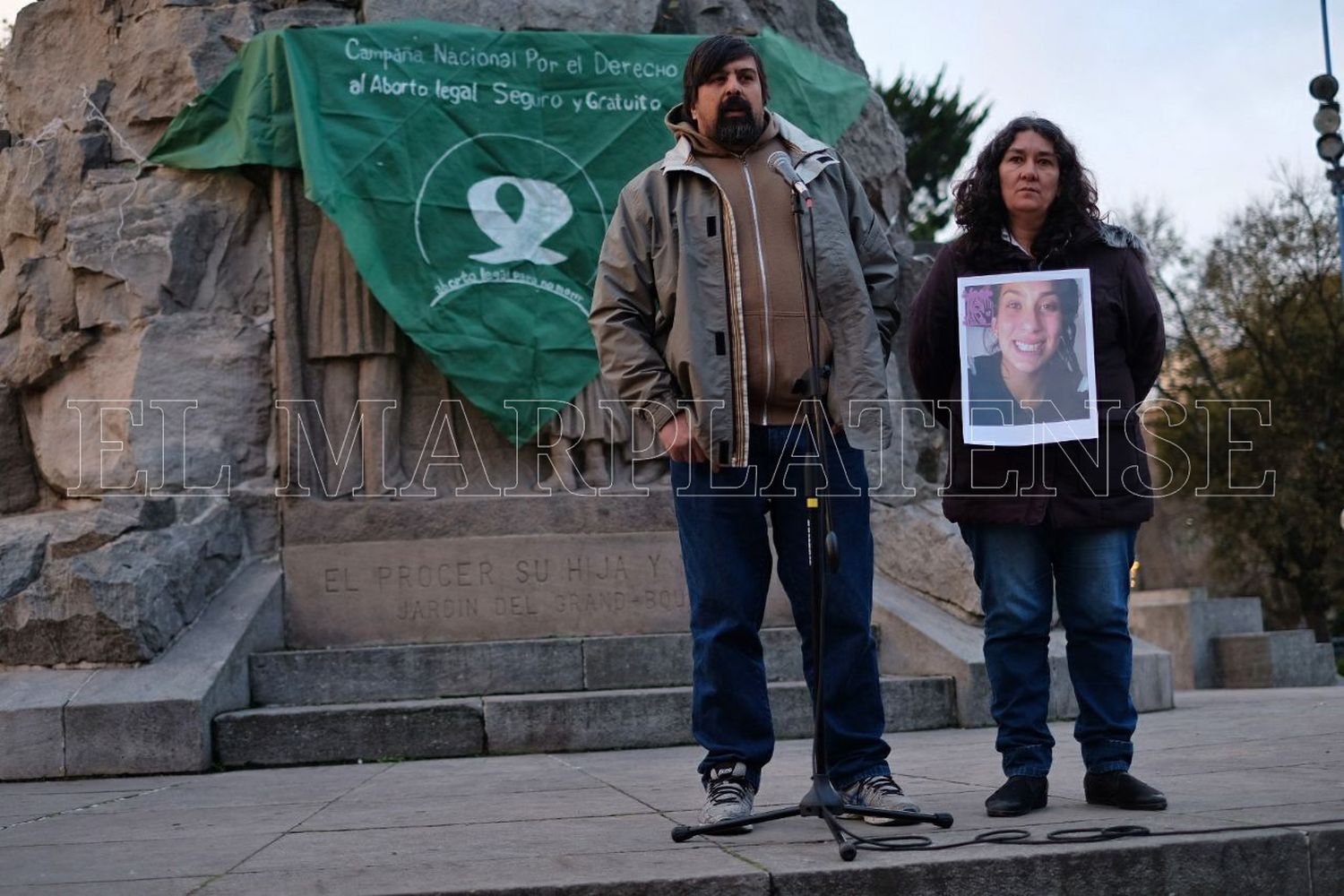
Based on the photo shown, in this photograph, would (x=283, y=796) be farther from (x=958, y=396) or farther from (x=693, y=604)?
(x=958, y=396)

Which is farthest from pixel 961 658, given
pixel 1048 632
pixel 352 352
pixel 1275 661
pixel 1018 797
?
pixel 1275 661

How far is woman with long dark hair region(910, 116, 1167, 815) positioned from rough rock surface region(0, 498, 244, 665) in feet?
14.5

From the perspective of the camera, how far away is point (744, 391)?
4.09 meters

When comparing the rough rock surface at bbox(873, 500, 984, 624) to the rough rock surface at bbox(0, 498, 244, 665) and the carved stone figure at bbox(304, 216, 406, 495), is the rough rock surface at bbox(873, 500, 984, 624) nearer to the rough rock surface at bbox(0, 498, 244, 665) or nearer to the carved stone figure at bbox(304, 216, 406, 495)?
the carved stone figure at bbox(304, 216, 406, 495)

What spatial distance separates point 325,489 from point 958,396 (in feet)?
16.9

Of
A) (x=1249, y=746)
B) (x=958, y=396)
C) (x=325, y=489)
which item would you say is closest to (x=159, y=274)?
(x=325, y=489)

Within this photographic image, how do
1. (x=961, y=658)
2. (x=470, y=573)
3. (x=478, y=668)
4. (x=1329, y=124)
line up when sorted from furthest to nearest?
(x=1329, y=124) < (x=470, y=573) < (x=478, y=668) < (x=961, y=658)

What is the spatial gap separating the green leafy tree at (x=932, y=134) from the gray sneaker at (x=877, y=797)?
26.8 metres

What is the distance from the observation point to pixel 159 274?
859cm

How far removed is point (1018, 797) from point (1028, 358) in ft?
3.95

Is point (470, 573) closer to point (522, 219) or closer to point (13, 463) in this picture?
point (522, 219)

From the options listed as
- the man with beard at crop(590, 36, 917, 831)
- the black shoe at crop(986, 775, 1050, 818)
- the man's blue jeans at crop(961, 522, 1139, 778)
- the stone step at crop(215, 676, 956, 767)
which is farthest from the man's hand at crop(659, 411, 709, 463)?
the stone step at crop(215, 676, 956, 767)

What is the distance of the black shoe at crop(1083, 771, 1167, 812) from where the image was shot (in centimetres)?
397

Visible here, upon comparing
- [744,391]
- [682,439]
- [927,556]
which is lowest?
[927,556]
